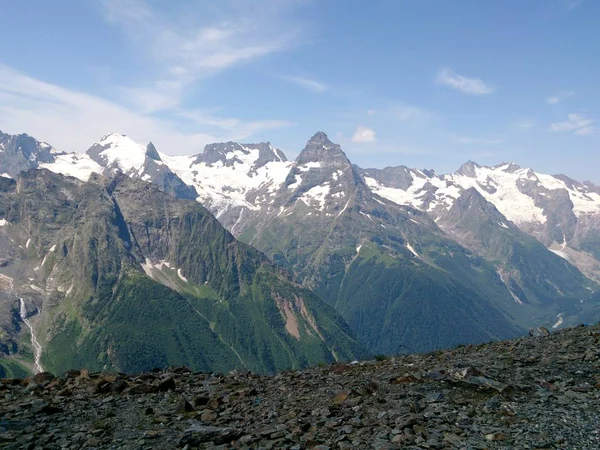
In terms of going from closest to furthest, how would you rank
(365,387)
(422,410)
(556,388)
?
1. (422,410)
2. (556,388)
3. (365,387)

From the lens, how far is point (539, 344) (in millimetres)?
29016

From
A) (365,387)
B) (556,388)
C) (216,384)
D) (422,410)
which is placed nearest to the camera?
(422,410)

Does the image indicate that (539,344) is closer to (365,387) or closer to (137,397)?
(365,387)

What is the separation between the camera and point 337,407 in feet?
61.7

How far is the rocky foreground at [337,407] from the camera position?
15547mm

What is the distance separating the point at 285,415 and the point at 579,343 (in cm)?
1804

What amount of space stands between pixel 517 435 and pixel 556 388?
211 inches

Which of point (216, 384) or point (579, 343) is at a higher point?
point (579, 343)

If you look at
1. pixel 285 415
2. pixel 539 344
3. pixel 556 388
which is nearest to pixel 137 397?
pixel 285 415

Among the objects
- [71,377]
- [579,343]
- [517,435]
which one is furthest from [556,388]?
[71,377]

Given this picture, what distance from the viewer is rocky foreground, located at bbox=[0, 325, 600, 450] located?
15.5 m

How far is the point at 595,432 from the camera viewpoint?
15148 millimetres

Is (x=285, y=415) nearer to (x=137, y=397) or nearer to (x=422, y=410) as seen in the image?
(x=422, y=410)

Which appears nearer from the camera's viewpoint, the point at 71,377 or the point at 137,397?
the point at 137,397
